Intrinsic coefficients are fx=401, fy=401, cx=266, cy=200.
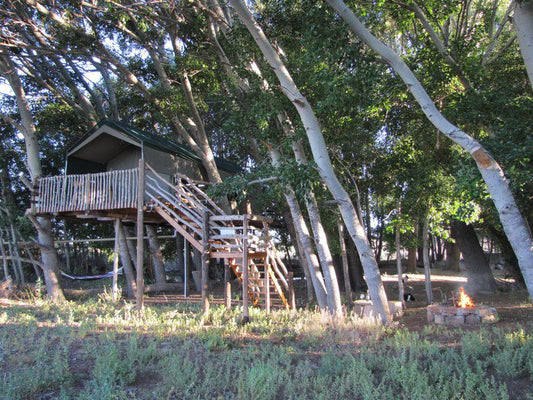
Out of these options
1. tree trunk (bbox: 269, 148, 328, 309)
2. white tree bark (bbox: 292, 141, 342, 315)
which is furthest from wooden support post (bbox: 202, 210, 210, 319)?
white tree bark (bbox: 292, 141, 342, 315)

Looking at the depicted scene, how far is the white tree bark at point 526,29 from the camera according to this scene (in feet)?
23.1

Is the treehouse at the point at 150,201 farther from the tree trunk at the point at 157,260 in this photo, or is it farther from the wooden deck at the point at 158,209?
Answer: the tree trunk at the point at 157,260

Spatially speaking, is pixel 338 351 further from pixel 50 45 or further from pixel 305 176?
pixel 50 45

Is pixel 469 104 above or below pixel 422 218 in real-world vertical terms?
above

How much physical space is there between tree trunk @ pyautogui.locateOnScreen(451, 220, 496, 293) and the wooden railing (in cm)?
1177

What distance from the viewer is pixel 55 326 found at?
8.71 meters

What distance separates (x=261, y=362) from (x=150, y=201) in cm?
762

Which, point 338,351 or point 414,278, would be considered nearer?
point 338,351

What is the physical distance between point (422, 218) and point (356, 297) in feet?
13.4

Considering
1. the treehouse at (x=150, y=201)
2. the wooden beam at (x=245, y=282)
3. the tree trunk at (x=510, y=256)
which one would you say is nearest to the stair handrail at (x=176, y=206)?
the treehouse at (x=150, y=201)

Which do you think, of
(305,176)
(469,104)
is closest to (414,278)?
(469,104)

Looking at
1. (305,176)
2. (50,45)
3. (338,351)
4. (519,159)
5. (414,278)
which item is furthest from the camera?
(414,278)

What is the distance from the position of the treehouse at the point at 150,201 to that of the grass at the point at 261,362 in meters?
2.45

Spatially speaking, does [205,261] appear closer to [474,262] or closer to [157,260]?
[157,260]
